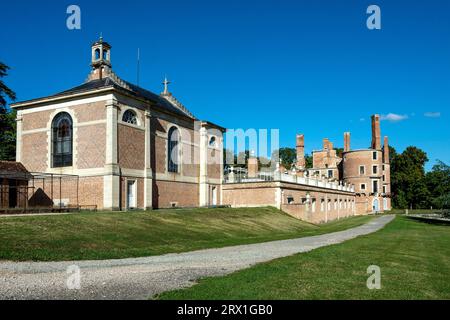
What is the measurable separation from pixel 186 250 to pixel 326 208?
1541 inches

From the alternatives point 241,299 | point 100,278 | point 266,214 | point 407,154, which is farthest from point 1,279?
point 407,154

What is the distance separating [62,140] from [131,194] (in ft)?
22.1

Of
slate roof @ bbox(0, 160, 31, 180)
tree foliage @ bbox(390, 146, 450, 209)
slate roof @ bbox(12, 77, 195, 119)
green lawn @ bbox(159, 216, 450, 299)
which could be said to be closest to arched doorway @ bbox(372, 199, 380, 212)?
tree foliage @ bbox(390, 146, 450, 209)

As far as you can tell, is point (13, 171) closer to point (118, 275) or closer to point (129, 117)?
point (129, 117)

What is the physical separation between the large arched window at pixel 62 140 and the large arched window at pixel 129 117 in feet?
13.6

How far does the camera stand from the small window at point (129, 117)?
29.7 meters

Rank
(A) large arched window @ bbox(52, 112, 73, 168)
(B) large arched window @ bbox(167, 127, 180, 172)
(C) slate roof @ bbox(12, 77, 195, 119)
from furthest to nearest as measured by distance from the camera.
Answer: (B) large arched window @ bbox(167, 127, 180, 172) → (A) large arched window @ bbox(52, 112, 73, 168) → (C) slate roof @ bbox(12, 77, 195, 119)

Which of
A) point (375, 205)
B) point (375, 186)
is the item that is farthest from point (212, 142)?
point (375, 205)

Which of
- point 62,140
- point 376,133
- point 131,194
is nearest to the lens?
point 131,194

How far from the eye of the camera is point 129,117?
99.1 ft

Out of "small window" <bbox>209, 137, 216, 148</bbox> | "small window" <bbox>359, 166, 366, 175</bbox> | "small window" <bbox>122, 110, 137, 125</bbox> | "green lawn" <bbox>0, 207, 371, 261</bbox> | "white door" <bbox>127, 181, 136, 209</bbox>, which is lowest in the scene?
"green lawn" <bbox>0, 207, 371, 261</bbox>

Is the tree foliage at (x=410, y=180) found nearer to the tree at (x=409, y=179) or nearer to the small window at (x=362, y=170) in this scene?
the tree at (x=409, y=179)

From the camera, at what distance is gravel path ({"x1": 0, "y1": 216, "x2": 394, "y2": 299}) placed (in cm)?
770

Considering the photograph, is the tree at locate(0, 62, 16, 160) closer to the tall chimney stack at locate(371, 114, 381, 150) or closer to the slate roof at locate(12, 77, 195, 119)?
the slate roof at locate(12, 77, 195, 119)
